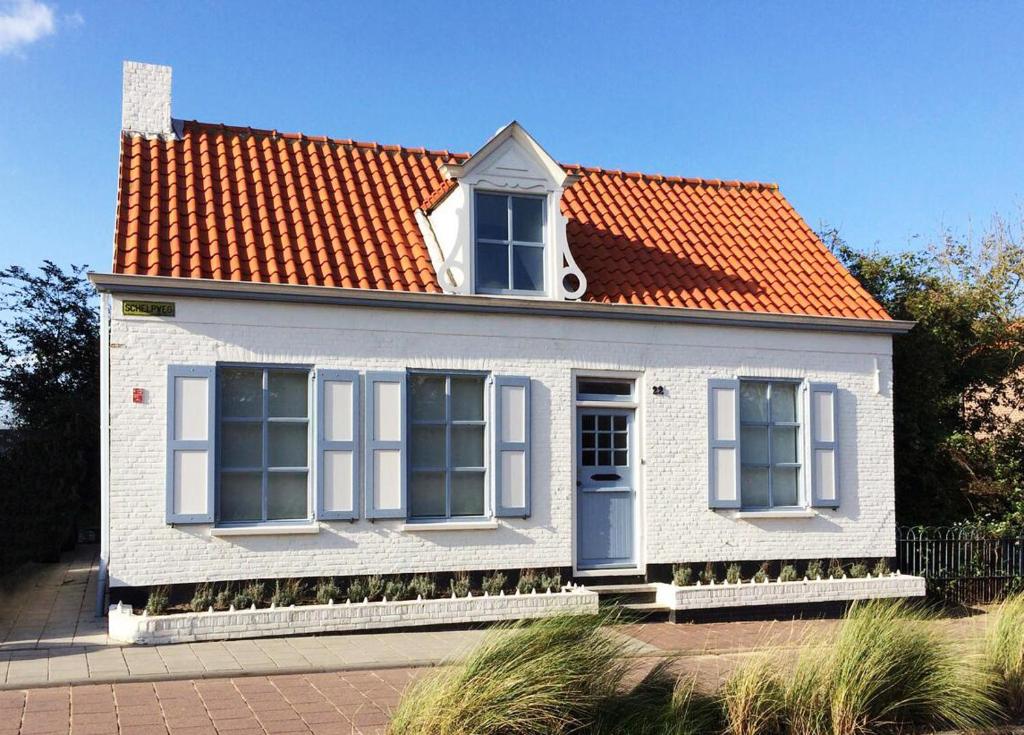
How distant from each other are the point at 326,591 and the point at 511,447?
280 centimetres

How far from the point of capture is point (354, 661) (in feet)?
30.8

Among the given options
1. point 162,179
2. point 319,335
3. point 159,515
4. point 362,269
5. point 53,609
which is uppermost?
point 162,179

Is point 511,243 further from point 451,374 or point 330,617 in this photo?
point 330,617

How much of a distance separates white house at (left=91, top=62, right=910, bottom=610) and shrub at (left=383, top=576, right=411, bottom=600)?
0.74 feet

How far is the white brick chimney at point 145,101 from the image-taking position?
13219mm

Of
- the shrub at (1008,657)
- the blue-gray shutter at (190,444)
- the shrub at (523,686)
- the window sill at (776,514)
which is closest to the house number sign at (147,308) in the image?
the blue-gray shutter at (190,444)

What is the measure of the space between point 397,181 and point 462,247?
90.5 inches

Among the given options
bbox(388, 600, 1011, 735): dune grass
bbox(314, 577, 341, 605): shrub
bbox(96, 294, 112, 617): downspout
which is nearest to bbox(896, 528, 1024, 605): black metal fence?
bbox(388, 600, 1011, 735): dune grass

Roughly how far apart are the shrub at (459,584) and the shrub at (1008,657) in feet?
18.4

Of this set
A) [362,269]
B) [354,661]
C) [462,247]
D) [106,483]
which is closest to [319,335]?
[362,269]

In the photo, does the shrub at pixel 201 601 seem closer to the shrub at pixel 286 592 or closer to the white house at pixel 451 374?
the white house at pixel 451 374

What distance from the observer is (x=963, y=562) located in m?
14.7

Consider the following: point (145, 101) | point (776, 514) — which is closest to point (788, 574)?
point (776, 514)

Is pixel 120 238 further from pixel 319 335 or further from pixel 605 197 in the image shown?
pixel 605 197
